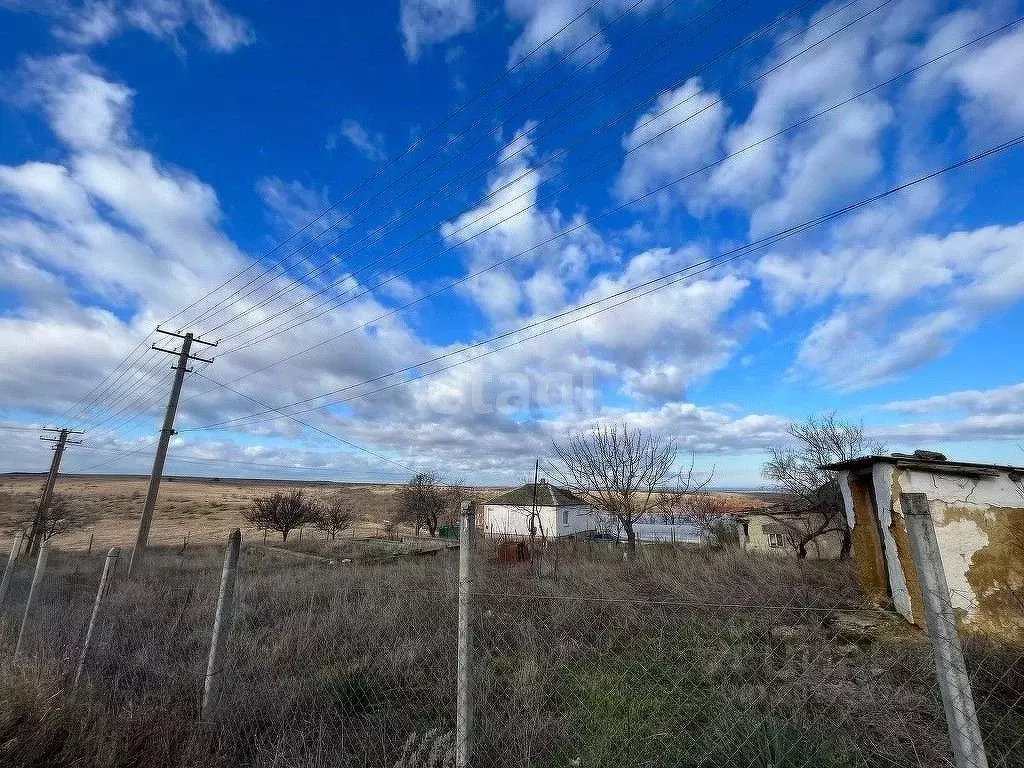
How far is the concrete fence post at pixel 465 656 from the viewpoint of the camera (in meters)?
2.80

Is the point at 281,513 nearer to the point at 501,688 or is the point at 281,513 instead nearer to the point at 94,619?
the point at 94,619

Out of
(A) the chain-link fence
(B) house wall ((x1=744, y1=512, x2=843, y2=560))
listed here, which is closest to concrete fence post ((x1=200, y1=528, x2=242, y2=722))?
(A) the chain-link fence

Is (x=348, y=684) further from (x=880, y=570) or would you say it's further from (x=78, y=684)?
(x=880, y=570)

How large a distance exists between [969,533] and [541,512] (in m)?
32.5

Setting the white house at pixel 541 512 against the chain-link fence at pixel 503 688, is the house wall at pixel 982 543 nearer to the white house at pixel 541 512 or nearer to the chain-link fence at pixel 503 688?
the chain-link fence at pixel 503 688

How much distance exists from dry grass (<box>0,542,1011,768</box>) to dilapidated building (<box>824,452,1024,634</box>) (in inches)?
41.7

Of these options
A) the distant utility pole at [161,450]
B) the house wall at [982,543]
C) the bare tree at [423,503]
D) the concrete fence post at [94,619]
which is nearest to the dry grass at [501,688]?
the concrete fence post at [94,619]

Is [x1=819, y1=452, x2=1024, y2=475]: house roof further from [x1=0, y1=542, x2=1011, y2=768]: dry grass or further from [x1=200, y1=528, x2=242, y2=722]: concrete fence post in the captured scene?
[x1=200, y1=528, x2=242, y2=722]: concrete fence post

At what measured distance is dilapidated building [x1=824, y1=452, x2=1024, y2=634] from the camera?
Answer: 22.5 ft

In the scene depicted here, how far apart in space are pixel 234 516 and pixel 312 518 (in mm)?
25540

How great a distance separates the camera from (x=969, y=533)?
278 inches

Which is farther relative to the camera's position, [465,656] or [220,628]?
[220,628]

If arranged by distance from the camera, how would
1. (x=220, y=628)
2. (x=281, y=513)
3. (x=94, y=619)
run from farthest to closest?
1. (x=281, y=513)
2. (x=94, y=619)
3. (x=220, y=628)

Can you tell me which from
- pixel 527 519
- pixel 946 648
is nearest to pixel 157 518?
pixel 527 519
